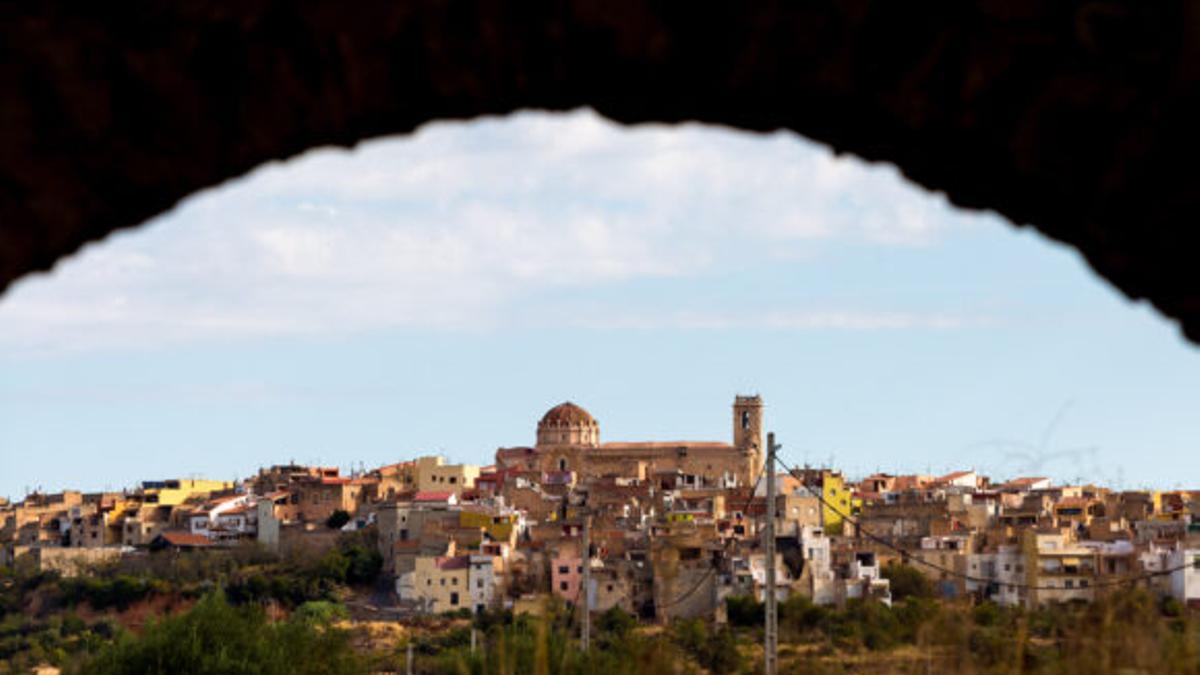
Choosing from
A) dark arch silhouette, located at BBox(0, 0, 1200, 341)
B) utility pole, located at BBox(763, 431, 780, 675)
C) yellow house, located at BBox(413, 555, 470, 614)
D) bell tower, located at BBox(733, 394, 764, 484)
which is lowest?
yellow house, located at BBox(413, 555, 470, 614)

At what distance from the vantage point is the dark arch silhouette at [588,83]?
2.24m

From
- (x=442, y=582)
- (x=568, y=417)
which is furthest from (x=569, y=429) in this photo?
(x=442, y=582)

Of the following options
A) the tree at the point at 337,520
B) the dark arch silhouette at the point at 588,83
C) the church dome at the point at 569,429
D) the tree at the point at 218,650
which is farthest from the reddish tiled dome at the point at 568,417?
the dark arch silhouette at the point at 588,83

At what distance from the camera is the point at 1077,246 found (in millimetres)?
2529

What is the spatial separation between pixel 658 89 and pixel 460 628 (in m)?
41.6

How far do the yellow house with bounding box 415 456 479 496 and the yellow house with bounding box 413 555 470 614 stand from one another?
1567 centimetres

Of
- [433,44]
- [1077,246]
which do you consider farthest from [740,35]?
[1077,246]

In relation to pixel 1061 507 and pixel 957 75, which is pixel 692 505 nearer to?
pixel 1061 507

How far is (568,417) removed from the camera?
75.2 meters

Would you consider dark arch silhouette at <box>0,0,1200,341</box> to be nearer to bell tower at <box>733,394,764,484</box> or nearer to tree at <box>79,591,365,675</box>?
tree at <box>79,591,365,675</box>

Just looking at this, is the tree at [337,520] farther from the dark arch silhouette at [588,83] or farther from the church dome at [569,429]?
the dark arch silhouette at [588,83]

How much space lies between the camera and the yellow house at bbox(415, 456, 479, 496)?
65.8m

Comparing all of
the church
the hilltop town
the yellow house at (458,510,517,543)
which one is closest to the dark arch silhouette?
the hilltop town

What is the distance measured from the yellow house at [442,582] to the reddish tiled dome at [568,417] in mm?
25579
